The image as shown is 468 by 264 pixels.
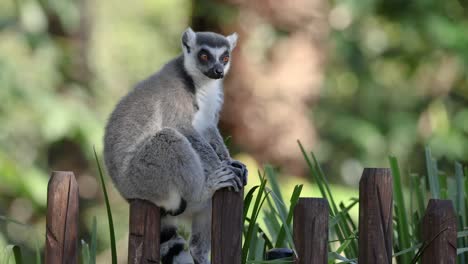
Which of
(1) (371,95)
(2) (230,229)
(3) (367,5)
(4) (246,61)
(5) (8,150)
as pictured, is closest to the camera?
(2) (230,229)

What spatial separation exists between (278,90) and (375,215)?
5.25m

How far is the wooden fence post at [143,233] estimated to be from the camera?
2.04 meters

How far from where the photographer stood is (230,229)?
1.97 metres

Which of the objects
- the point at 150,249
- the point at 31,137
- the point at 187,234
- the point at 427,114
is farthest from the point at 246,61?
the point at 150,249

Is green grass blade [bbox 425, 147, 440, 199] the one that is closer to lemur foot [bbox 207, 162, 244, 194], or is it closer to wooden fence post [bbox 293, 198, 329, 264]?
lemur foot [bbox 207, 162, 244, 194]

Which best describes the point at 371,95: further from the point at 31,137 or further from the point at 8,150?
the point at 8,150

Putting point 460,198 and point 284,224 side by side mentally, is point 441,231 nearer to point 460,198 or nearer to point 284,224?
point 284,224

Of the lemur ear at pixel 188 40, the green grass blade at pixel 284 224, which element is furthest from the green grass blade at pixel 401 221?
the lemur ear at pixel 188 40

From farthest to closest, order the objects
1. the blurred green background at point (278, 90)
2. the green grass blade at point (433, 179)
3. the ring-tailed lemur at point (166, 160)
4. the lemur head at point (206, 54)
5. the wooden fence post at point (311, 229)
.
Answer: the blurred green background at point (278, 90) → the lemur head at point (206, 54) → the ring-tailed lemur at point (166, 160) → the green grass blade at point (433, 179) → the wooden fence post at point (311, 229)

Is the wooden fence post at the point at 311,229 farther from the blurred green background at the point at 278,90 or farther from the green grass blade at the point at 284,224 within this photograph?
the blurred green background at the point at 278,90

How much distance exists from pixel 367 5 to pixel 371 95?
87.3 inches

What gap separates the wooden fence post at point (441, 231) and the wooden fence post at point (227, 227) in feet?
1.52

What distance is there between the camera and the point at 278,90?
23.6ft

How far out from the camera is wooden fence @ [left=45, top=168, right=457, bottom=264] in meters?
1.95
